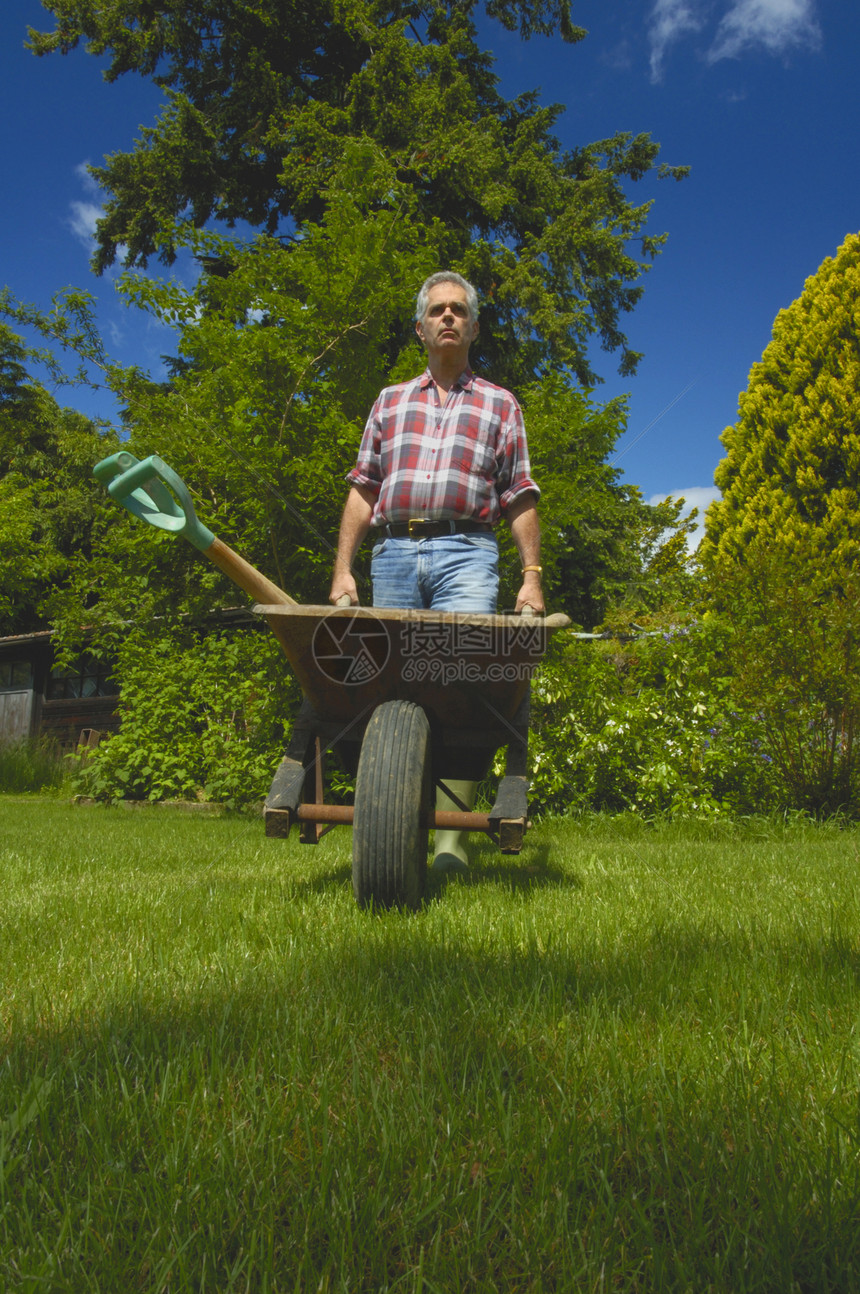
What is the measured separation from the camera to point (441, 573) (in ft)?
9.11

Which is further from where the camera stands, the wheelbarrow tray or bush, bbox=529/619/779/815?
bush, bbox=529/619/779/815

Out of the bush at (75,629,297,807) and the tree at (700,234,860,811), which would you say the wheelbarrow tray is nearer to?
the bush at (75,629,297,807)

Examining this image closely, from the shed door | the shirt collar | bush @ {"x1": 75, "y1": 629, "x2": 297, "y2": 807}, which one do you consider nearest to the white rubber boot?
the shirt collar

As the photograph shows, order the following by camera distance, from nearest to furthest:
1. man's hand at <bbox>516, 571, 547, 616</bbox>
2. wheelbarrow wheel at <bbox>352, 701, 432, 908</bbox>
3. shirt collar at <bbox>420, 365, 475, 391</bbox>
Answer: wheelbarrow wheel at <bbox>352, 701, 432, 908</bbox> < man's hand at <bbox>516, 571, 547, 616</bbox> < shirt collar at <bbox>420, 365, 475, 391</bbox>

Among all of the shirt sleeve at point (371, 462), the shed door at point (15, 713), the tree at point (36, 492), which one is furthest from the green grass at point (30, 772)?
the shirt sleeve at point (371, 462)

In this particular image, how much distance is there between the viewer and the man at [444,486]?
2781mm

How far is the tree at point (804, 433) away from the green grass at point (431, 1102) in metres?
13.8

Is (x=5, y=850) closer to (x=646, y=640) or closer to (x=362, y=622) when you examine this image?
(x=362, y=622)

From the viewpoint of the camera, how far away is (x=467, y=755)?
2797 mm

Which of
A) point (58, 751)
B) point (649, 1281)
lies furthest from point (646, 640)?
point (58, 751)

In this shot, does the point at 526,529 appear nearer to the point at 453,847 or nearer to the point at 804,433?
the point at 453,847

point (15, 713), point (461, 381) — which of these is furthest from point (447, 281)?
point (15, 713)

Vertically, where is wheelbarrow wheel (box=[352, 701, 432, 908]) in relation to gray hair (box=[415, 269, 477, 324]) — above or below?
below

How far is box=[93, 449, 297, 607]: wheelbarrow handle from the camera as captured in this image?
2016 millimetres
